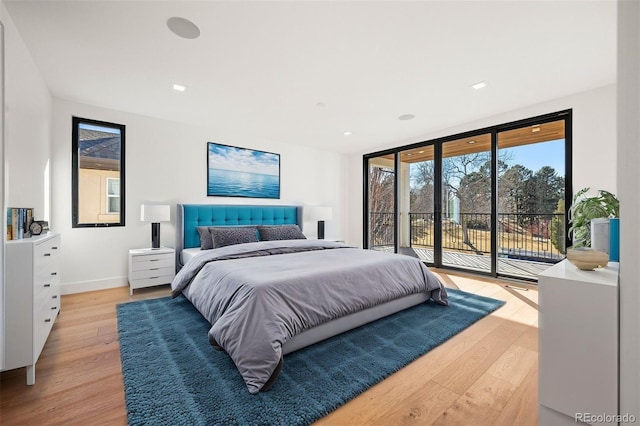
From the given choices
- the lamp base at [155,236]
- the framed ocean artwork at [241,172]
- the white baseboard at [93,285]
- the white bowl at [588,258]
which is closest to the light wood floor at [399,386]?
the white bowl at [588,258]

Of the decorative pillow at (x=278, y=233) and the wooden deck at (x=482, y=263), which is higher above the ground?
the decorative pillow at (x=278, y=233)

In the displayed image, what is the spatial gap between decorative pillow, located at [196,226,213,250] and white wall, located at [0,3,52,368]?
1.62 meters

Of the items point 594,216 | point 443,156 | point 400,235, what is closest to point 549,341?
point 594,216

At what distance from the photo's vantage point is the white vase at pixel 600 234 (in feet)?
4.87

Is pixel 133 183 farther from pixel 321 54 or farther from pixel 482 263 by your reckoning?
pixel 482 263

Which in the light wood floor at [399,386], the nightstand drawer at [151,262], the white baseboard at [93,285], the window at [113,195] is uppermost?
the window at [113,195]

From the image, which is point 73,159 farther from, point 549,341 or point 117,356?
point 549,341

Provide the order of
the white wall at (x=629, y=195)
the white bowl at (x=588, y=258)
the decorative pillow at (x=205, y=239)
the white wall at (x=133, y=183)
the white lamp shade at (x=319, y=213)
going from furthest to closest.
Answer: the white lamp shade at (x=319, y=213)
the decorative pillow at (x=205, y=239)
the white wall at (x=133, y=183)
the white bowl at (x=588, y=258)
the white wall at (x=629, y=195)

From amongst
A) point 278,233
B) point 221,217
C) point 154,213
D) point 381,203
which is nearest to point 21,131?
point 154,213

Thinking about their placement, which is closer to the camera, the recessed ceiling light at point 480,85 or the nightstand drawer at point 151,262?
the recessed ceiling light at point 480,85

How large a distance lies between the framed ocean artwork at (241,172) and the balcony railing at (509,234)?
2871 mm

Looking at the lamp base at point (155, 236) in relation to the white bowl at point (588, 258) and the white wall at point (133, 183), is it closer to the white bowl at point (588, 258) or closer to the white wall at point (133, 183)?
the white wall at point (133, 183)

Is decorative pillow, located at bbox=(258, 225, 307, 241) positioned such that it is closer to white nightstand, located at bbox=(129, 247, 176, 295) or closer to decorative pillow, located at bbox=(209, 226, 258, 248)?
decorative pillow, located at bbox=(209, 226, 258, 248)

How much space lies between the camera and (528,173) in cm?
392
